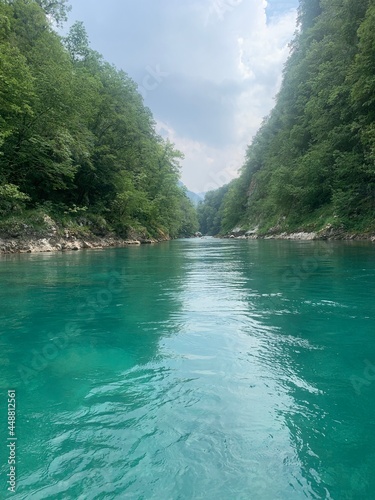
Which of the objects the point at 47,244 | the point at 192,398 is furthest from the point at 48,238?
the point at 192,398

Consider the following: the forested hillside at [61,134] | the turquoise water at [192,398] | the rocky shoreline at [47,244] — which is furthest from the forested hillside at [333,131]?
the rocky shoreline at [47,244]

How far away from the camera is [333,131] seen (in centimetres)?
2866

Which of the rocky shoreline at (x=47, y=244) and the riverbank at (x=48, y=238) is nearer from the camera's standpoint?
the rocky shoreline at (x=47, y=244)

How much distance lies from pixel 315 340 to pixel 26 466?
354 cm

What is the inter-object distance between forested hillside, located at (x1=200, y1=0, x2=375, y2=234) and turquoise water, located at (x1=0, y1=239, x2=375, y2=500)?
63.5 feet

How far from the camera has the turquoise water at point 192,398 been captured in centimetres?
198

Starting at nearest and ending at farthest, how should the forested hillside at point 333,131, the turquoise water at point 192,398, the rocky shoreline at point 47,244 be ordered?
1. the turquoise water at point 192,398
2. the rocky shoreline at point 47,244
3. the forested hillside at point 333,131

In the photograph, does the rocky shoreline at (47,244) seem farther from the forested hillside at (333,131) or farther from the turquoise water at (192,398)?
the forested hillside at (333,131)

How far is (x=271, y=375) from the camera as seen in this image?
341 cm

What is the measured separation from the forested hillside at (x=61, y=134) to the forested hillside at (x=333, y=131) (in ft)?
56.7

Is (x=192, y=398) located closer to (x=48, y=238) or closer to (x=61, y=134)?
(x=48, y=238)

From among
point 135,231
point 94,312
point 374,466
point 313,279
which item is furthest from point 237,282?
point 135,231

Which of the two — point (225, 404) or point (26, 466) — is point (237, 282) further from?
point (26, 466)

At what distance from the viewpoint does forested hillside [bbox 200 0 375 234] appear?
22881 mm
